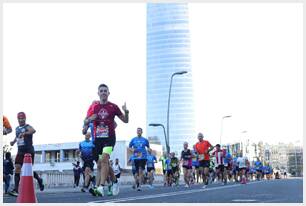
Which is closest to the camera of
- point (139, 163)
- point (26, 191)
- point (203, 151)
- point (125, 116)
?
point (26, 191)

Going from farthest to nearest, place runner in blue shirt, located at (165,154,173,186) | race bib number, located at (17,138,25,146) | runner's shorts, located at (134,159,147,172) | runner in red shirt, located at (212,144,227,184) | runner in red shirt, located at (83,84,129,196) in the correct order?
runner in red shirt, located at (212,144,227,184), runner in blue shirt, located at (165,154,173,186), runner's shorts, located at (134,159,147,172), race bib number, located at (17,138,25,146), runner in red shirt, located at (83,84,129,196)

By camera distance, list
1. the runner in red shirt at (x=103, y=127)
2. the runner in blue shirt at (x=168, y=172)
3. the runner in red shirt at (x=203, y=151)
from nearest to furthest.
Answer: the runner in red shirt at (x=103, y=127)
the runner in red shirt at (x=203, y=151)
the runner in blue shirt at (x=168, y=172)

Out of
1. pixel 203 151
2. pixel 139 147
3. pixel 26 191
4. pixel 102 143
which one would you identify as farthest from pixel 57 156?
pixel 26 191

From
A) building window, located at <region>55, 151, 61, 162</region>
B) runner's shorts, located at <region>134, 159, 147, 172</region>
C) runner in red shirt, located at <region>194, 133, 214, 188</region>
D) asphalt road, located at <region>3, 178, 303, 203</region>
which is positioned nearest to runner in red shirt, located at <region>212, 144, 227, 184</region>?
runner in red shirt, located at <region>194, 133, 214, 188</region>

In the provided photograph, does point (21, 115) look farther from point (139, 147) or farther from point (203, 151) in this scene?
point (203, 151)

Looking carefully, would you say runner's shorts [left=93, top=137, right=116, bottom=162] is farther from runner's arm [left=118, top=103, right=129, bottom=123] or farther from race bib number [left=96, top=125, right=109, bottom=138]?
runner's arm [left=118, top=103, right=129, bottom=123]

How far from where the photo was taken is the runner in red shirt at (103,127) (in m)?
9.60

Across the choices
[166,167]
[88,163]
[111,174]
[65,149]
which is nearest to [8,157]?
[88,163]

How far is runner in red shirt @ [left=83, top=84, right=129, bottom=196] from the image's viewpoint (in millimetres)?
9602

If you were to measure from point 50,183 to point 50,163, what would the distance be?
7500 centimetres

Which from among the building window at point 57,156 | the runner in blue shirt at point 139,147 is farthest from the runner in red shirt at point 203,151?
the building window at point 57,156

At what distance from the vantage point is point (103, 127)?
9664 mm

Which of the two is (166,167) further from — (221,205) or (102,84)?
(221,205)

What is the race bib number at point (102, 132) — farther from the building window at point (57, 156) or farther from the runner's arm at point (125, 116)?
the building window at point (57, 156)
